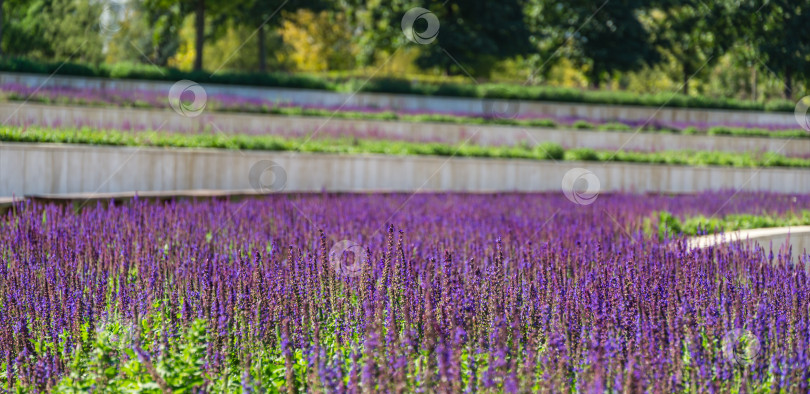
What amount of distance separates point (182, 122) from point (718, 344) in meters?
12.9

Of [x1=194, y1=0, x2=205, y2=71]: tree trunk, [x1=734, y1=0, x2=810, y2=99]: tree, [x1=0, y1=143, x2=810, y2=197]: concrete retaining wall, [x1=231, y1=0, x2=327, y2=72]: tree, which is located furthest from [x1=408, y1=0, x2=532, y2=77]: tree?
[x1=0, y1=143, x2=810, y2=197]: concrete retaining wall

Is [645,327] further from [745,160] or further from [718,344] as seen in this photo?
[745,160]

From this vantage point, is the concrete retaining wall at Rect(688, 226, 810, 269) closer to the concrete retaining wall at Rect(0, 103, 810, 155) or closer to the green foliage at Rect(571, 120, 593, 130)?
the concrete retaining wall at Rect(0, 103, 810, 155)

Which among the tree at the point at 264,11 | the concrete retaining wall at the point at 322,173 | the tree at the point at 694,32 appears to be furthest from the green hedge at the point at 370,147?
the tree at the point at 264,11

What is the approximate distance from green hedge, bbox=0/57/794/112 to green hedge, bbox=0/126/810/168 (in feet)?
23.5

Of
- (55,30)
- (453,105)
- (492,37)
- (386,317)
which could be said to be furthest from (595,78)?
(386,317)

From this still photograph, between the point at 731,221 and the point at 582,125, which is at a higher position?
the point at 582,125

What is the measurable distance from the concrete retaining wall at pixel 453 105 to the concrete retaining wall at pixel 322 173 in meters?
7.95

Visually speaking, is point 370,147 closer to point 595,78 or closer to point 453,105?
point 453,105

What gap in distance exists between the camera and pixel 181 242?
19.6ft

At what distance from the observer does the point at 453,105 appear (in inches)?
936

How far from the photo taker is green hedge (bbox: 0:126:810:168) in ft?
38.1

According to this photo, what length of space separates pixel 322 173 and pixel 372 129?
13.1 ft

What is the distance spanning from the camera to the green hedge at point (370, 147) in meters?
11.6
